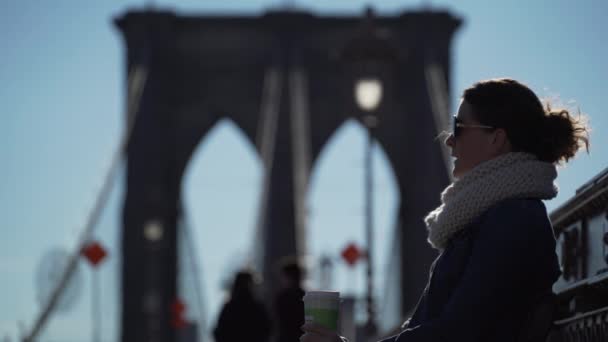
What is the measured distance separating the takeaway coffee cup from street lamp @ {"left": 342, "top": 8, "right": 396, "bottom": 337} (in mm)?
9788

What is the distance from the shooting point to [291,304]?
912 cm

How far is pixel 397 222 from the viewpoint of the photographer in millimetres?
41562

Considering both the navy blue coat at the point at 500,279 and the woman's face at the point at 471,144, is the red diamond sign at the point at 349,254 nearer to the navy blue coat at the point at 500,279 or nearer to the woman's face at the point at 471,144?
the woman's face at the point at 471,144

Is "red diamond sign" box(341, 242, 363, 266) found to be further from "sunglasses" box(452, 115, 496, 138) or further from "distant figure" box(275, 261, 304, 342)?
"sunglasses" box(452, 115, 496, 138)

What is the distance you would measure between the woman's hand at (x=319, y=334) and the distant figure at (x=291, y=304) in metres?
5.93

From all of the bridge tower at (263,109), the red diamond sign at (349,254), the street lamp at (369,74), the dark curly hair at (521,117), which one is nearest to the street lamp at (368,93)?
the street lamp at (369,74)

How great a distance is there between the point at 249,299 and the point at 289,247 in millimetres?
25548

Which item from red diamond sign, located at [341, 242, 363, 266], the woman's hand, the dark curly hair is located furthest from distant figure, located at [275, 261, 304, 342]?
red diamond sign, located at [341, 242, 363, 266]

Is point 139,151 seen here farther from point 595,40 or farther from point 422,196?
point 595,40

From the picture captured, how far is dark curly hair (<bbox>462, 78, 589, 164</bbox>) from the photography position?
3172mm

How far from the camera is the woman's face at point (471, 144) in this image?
10.5ft

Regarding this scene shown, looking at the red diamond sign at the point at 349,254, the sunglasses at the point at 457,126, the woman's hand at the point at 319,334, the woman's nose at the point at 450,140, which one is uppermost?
the red diamond sign at the point at 349,254

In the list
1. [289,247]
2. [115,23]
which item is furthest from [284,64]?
[289,247]

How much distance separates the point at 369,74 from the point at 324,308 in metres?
10.1
